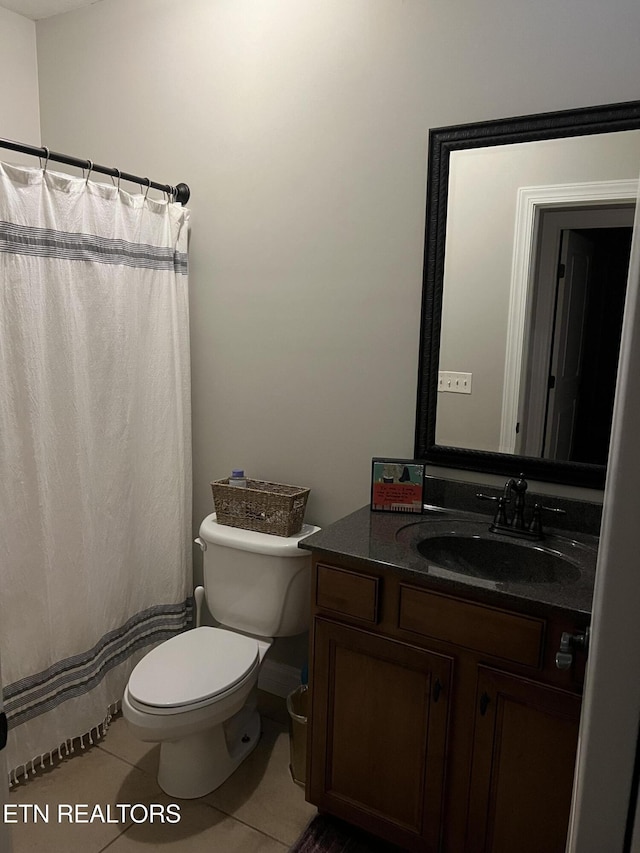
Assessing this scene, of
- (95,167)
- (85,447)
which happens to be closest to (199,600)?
(85,447)

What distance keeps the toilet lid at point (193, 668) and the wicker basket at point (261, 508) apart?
390 mm

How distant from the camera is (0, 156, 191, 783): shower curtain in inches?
76.8

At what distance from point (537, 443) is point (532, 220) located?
668 mm

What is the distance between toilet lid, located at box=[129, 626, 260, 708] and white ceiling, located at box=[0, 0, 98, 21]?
2.55 meters

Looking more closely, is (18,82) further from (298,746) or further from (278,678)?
(298,746)

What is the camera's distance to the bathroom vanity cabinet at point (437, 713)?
1463 mm

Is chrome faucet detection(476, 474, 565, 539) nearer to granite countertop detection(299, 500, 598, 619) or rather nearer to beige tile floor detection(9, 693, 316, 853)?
granite countertop detection(299, 500, 598, 619)

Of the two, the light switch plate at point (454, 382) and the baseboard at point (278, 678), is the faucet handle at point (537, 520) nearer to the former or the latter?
the light switch plate at point (454, 382)

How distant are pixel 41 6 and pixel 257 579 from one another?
8.19 ft

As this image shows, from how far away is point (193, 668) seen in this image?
1964 millimetres

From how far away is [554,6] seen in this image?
170cm

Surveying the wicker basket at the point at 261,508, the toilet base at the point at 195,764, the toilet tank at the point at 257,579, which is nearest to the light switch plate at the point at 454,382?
the wicker basket at the point at 261,508

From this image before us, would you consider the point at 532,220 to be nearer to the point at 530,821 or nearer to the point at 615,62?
the point at 615,62

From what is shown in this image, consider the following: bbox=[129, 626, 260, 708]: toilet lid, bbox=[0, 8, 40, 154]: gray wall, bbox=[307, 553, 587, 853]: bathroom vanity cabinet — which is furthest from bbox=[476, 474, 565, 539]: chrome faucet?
bbox=[0, 8, 40, 154]: gray wall
